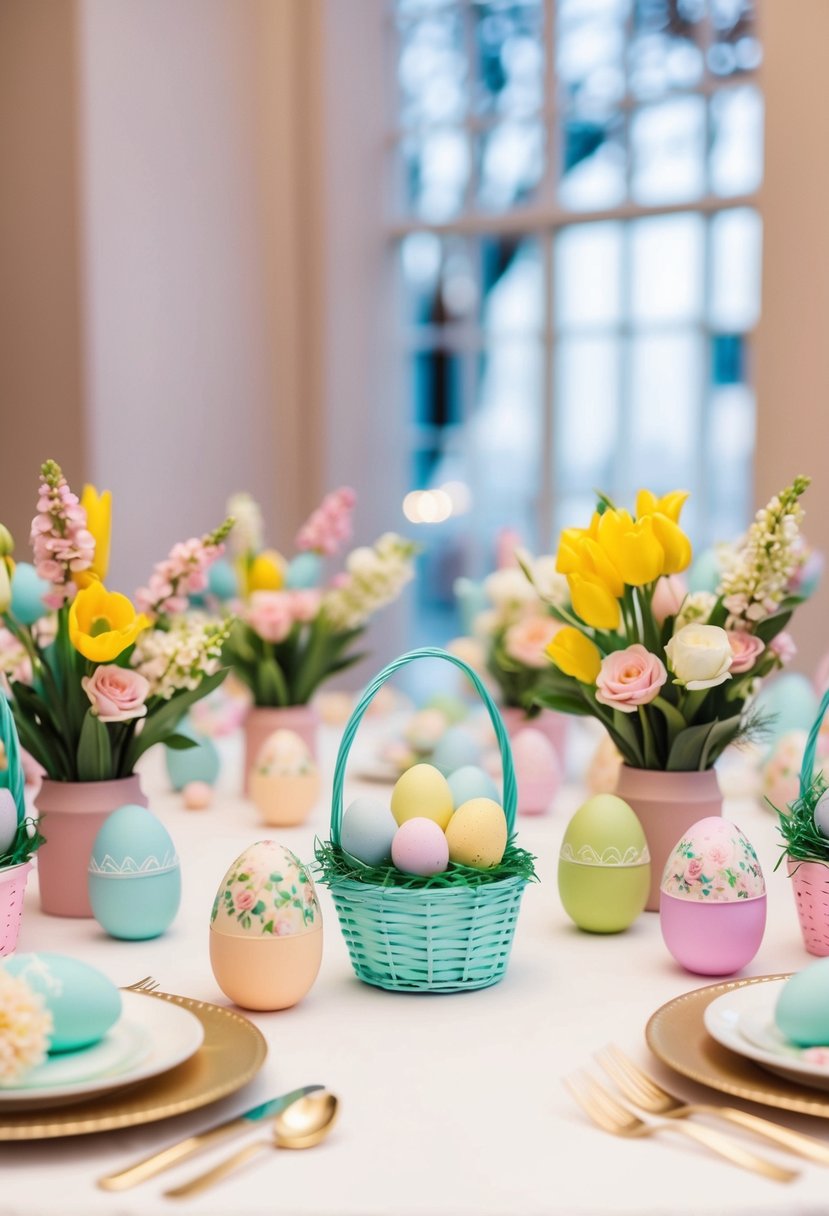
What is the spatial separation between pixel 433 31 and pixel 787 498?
395 centimetres

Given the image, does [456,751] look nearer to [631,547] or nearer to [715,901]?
[631,547]

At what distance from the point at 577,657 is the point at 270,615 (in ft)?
2.18

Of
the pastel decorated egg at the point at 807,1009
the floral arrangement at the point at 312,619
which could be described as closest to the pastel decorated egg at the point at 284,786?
the floral arrangement at the point at 312,619

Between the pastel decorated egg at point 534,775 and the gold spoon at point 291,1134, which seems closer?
the gold spoon at point 291,1134

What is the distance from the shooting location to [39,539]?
4.18 ft

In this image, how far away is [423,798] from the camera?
3.67 feet

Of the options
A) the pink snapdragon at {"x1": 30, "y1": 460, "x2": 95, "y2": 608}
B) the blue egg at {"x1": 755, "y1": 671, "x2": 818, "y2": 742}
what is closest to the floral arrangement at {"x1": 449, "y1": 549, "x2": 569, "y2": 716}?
the blue egg at {"x1": 755, "y1": 671, "x2": 818, "y2": 742}

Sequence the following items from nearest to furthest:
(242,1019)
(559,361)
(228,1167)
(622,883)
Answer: (228,1167) → (242,1019) → (622,883) → (559,361)

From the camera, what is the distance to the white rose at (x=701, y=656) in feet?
4.04

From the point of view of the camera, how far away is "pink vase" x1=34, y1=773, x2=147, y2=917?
4.34 feet

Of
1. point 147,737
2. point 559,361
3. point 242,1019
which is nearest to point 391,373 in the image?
point 559,361

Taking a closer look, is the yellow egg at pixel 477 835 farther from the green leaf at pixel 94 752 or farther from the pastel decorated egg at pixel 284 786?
the pastel decorated egg at pixel 284 786

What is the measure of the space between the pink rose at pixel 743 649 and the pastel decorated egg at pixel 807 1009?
1.58ft

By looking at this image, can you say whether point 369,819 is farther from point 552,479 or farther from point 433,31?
point 433,31
